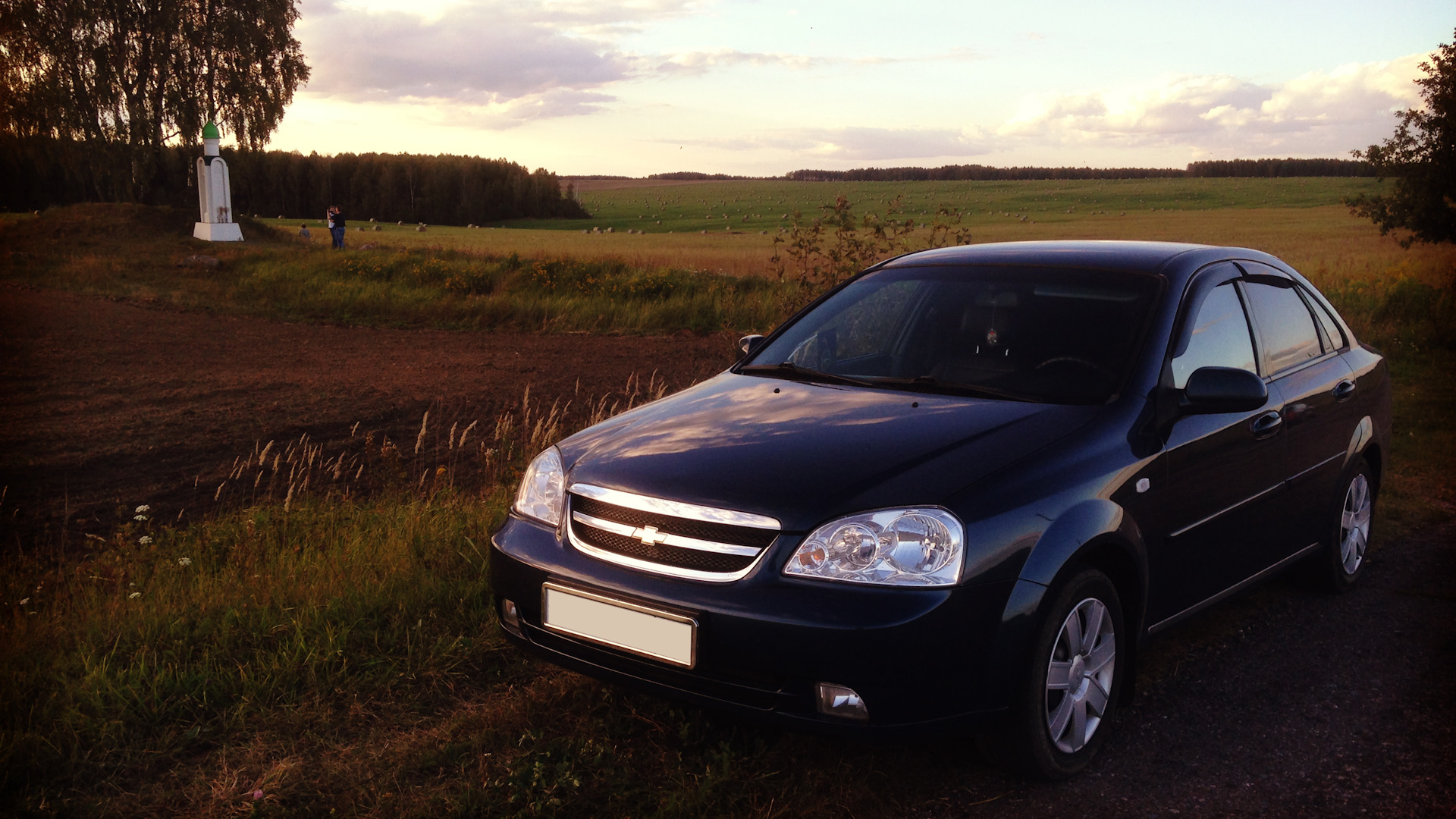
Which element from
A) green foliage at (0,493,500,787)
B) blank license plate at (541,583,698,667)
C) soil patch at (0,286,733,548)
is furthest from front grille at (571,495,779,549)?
soil patch at (0,286,733,548)

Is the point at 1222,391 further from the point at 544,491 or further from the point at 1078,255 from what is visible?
the point at 544,491

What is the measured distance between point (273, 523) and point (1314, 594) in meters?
5.59

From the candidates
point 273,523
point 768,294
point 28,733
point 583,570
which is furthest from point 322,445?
point 768,294

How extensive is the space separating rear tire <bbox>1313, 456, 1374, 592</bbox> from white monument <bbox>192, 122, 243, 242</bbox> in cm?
3079

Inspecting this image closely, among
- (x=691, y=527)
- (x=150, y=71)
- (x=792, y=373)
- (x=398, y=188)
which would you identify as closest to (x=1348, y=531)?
(x=792, y=373)

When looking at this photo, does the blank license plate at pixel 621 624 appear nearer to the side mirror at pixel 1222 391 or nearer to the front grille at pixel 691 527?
the front grille at pixel 691 527

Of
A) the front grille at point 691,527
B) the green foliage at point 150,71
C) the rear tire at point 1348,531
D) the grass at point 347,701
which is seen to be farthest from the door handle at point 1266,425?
the green foliage at point 150,71

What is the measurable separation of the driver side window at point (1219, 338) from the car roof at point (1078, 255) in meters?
0.18

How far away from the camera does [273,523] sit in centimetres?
630

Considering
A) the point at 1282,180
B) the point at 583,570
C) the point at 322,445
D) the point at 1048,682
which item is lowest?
the point at 322,445

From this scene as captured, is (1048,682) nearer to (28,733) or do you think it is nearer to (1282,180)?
(28,733)

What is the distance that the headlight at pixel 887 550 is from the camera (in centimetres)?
284

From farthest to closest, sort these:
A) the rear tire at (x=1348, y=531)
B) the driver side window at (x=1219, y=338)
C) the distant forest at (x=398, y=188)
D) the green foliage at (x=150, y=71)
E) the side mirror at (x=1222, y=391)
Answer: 1. the distant forest at (x=398, y=188)
2. the green foliage at (x=150, y=71)
3. the rear tire at (x=1348, y=531)
4. the driver side window at (x=1219, y=338)
5. the side mirror at (x=1222, y=391)

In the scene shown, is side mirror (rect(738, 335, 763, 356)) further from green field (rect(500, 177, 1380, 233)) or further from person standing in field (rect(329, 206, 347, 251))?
green field (rect(500, 177, 1380, 233))
